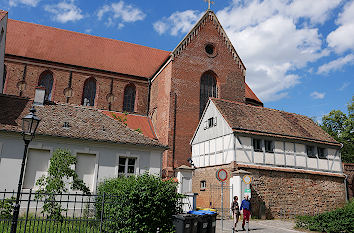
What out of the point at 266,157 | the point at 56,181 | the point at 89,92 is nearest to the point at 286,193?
the point at 266,157

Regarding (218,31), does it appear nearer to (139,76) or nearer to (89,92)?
(139,76)

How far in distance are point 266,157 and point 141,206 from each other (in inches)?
484

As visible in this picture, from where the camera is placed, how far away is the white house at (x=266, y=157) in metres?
18.3

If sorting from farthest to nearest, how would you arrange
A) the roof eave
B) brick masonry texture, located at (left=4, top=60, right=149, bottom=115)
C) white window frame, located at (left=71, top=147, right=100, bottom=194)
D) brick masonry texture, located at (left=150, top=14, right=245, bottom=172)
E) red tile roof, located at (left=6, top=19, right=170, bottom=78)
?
red tile roof, located at (left=6, top=19, right=170, bottom=78) → brick masonry texture, located at (left=4, top=60, right=149, bottom=115) → brick masonry texture, located at (left=150, top=14, right=245, bottom=172) → the roof eave → white window frame, located at (left=71, top=147, right=100, bottom=194)

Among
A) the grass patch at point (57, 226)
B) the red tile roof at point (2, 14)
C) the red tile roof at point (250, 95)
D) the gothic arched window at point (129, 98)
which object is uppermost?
the red tile roof at point (2, 14)

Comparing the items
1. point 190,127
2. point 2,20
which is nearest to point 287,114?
point 190,127

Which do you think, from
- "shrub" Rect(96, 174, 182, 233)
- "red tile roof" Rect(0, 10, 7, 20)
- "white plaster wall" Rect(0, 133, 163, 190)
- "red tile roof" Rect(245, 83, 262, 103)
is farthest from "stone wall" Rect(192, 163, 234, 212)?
"red tile roof" Rect(0, 10, 7, 20)

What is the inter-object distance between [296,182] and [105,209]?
1410 centimetres

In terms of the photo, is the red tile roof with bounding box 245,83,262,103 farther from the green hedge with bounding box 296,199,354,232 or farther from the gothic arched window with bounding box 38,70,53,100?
the gothic arched window with bounding box 38,70,53,100

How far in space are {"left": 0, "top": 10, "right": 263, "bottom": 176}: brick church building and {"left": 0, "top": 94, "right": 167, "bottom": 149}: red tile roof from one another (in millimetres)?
8019

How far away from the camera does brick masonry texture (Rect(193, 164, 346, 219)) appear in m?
17.9

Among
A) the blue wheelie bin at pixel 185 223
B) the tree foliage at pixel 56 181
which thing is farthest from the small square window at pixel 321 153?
the tree foliage at pixel 56 181

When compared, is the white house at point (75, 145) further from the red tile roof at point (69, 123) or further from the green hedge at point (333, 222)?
the green hedge at point (333, 222)

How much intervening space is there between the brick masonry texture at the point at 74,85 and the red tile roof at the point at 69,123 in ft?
36.4
